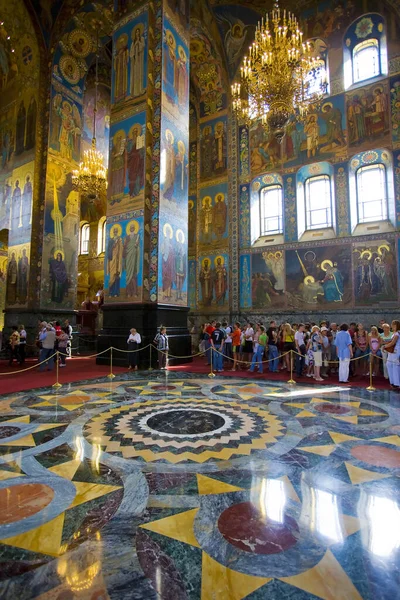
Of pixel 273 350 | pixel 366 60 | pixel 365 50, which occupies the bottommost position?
pixel 273 350

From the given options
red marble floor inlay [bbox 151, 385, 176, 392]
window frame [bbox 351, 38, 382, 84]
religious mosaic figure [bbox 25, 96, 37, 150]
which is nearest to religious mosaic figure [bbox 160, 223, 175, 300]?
red marble floor inlay [bbox 151, 385, 176, 392]

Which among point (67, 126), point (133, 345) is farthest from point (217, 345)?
point (67, 126)

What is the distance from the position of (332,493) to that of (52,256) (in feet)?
44.1

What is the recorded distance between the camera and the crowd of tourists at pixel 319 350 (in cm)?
752

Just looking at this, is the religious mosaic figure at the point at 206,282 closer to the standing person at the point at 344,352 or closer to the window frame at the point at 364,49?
the standing person at the point at 344,352

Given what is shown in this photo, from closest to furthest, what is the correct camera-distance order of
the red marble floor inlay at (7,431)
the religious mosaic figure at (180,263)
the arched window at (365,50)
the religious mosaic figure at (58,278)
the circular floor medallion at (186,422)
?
the red marble floor inlay at (7,431)
the circular floor medallion at (186,422)
the religious mosaic figure at (180,263)
the arched window at (365,50)
the religious mosaic figure at (58,278)

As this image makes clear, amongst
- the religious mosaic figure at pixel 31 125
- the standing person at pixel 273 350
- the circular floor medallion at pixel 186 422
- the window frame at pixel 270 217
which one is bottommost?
the circular floor medallion at pixel 186 422

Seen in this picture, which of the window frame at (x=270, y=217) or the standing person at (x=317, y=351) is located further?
the window frame at (x=270, y=217)

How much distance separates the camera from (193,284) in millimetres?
15914

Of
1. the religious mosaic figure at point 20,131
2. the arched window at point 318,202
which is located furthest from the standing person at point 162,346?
the religious mosaic figure at point 20,131

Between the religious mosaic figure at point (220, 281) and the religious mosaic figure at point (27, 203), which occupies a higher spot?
the religious mosaic figure at point (27, 203)

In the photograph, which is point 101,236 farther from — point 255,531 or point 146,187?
point 255,531

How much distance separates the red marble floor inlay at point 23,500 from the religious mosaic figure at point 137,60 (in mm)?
10871

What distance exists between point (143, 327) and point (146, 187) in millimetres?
4114
